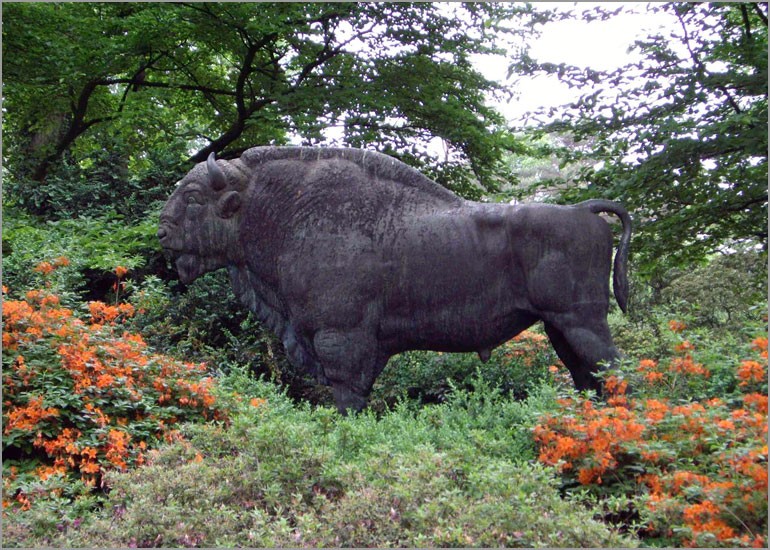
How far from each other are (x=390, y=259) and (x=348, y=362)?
876mm

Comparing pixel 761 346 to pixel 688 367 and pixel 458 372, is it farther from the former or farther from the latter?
pixel 458 372

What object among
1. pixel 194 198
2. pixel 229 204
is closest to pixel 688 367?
pixel 229 204

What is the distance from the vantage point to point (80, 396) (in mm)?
5297

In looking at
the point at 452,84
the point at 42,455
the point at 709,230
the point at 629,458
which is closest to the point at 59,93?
the point at 452,84

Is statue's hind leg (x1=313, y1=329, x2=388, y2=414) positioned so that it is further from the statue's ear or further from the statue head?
the statue's ear

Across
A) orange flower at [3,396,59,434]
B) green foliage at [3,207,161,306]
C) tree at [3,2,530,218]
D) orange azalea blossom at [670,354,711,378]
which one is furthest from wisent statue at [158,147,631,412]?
tree at [3,2,530,218]

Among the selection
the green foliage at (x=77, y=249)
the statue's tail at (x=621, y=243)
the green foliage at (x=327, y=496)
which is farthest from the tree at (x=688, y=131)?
the green foliage at (x=77, y=249)

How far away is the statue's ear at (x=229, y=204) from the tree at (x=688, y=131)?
3264 mm

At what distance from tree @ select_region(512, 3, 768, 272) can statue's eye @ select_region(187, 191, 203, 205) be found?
3.49 metres

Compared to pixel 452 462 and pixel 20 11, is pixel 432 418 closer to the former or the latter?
pixel 452 462

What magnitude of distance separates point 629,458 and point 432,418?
62.9 inches

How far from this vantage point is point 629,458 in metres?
4.18

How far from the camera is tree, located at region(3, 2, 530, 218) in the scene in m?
9.73

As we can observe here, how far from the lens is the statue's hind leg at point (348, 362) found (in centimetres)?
573
